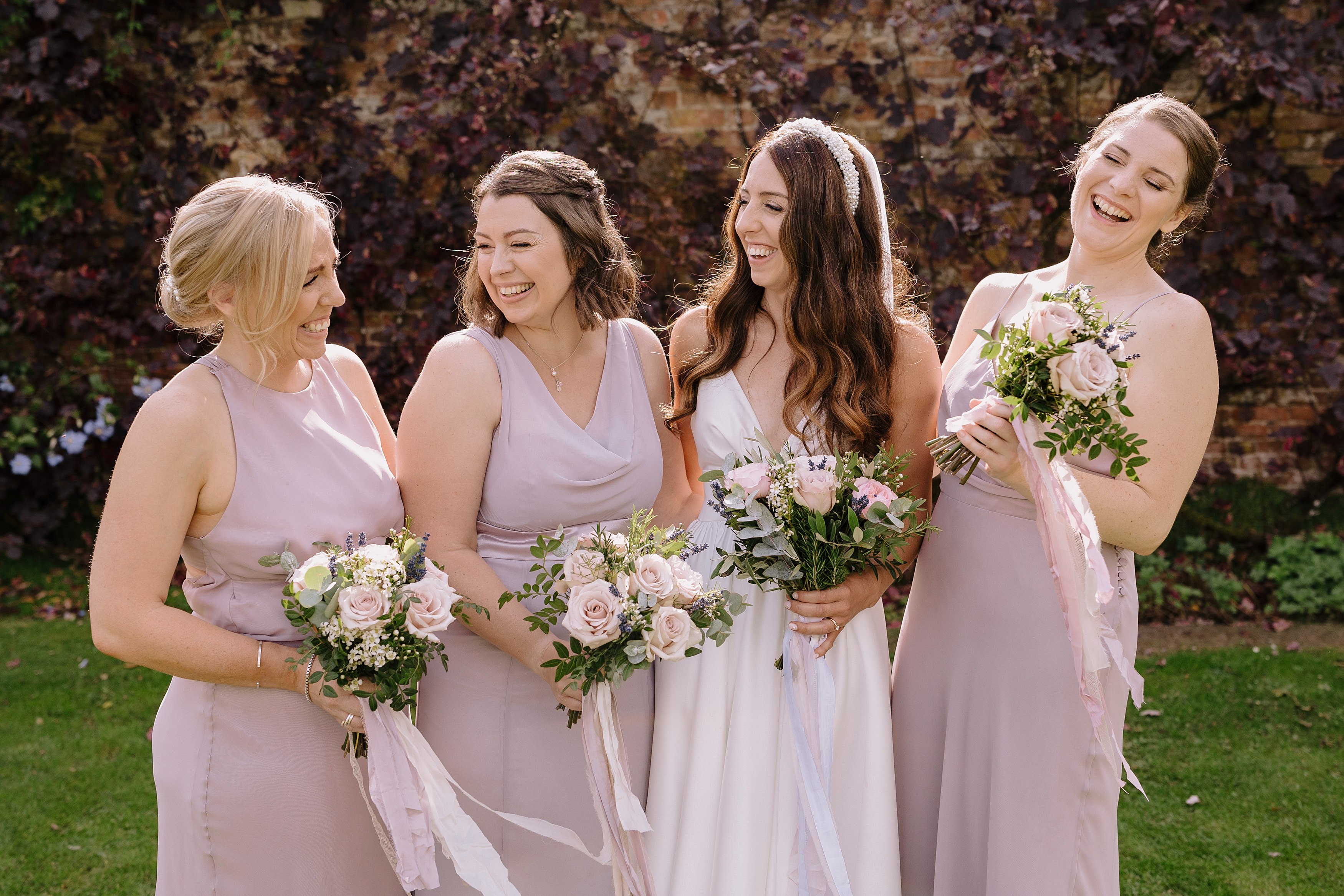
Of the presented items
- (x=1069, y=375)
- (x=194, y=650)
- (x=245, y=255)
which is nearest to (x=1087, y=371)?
(x=1069, y=375)

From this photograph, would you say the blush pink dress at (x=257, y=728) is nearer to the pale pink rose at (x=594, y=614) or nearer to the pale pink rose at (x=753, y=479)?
the pale pink rose at (x=594, y=614)

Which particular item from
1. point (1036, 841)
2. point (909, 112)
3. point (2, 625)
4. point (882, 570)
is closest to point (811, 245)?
point (882, 570)

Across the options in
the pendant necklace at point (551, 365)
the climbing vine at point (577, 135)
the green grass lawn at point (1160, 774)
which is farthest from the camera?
the climbing vine at point (577, 135)

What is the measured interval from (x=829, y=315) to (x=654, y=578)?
3.58 ft

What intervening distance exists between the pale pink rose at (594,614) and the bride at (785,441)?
594mm

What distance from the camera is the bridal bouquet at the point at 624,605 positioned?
2332 mm

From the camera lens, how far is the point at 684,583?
2414 millimetres

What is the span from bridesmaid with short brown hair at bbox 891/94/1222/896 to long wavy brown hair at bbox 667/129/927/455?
28 cm

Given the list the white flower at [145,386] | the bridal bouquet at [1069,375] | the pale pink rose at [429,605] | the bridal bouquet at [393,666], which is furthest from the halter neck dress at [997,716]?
the white flower at [145,386]

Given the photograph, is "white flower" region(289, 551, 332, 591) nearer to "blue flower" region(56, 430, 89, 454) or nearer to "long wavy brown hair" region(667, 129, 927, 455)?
"long wavy brown hair" region(667, 129, 927, 455)

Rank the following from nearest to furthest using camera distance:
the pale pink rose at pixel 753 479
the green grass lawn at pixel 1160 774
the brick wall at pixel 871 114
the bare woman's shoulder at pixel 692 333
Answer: the pale pink rose at pixel 753 479 → the bare woman's shoulder at pixel 692 333 → the green grass lawn at pixel 1160 774 → the brick wall at pixel 871 114

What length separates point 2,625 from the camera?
19.0 feet

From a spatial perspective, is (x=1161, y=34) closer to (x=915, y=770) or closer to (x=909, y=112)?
(x=909, y=112)

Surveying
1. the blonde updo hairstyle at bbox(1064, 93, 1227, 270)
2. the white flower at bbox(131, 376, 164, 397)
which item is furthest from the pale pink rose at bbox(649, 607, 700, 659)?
the white flower at bbox(131, 376, 164, 397)
